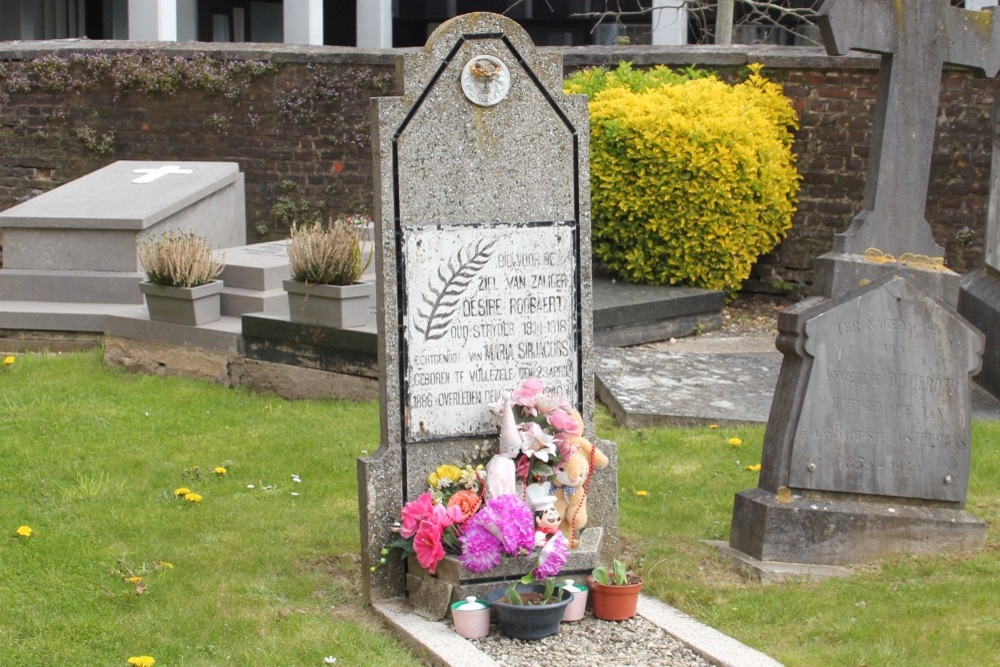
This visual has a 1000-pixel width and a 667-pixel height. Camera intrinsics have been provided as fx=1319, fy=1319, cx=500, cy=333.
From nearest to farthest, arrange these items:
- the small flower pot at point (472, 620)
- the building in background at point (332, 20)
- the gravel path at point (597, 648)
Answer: the gravel path at point (597, 648)
the small flower pot at point (472, 620)
the building in background at point (332, 20)

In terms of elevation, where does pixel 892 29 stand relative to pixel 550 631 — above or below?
above

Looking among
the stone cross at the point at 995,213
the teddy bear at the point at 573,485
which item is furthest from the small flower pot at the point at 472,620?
the stone cross at the point at 995,213

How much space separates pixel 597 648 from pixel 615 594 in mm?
252

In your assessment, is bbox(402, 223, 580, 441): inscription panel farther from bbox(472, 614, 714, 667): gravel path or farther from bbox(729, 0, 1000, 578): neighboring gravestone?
bbox(729, 0, 1000, 578): neighboring gravestone

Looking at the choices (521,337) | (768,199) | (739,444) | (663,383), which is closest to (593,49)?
(768,199)

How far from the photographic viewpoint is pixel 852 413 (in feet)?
17.5

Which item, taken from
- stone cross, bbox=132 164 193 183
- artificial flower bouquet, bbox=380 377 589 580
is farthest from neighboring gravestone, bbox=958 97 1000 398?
stone cross, bbox=132 164 193 183

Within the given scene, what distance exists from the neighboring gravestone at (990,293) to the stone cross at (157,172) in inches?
261

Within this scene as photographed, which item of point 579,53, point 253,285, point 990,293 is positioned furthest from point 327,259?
point 579,53

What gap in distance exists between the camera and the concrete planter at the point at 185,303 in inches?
346

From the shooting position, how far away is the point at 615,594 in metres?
4.57

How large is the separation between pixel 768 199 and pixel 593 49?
2635 millimetres

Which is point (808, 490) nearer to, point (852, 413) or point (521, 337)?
point (852, 413)

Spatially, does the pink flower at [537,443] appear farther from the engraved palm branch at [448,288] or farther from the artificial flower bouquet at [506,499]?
the engraved palm branch at [448,288]
